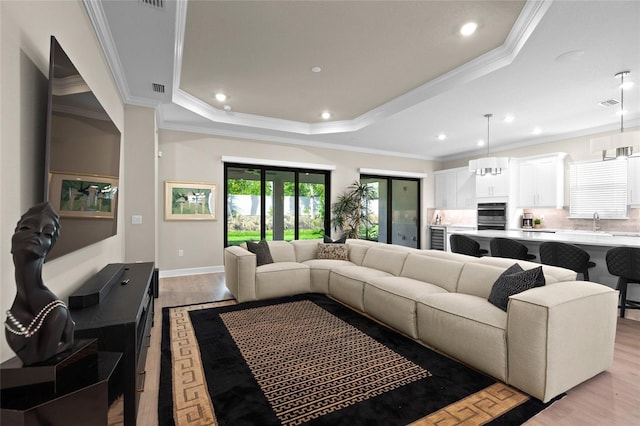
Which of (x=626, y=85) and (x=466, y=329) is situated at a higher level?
(x=626, y=85)

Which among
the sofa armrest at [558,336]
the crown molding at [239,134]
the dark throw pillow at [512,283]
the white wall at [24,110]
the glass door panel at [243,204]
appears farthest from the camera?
the glass door panel at [243,204]

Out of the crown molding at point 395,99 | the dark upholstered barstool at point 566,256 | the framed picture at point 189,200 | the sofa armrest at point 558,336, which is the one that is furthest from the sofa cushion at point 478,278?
the framed picture at point 189,200

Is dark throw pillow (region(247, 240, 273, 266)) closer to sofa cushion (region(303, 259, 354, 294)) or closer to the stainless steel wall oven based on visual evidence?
sofa cushion (region(303, 259, 354, 294))

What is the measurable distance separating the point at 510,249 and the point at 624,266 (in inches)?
43.8

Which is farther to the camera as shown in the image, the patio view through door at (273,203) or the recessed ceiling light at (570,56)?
the patio view through door at (273,203)

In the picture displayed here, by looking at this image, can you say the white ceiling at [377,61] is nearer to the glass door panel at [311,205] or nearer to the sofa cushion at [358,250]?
the glass door panel at [311,205]

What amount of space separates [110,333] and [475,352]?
239 centimetres

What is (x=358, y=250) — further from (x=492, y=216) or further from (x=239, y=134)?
(x=492, y=216)

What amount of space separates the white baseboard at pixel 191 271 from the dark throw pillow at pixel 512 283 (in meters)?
4.85

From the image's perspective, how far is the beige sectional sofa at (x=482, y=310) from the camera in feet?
6.51

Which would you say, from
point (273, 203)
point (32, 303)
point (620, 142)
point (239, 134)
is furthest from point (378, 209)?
point (32, 303)

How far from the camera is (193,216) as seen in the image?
580 centimetres

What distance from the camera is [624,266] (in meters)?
3.32

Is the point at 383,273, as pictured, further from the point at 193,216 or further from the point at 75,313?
the point at 193,216
